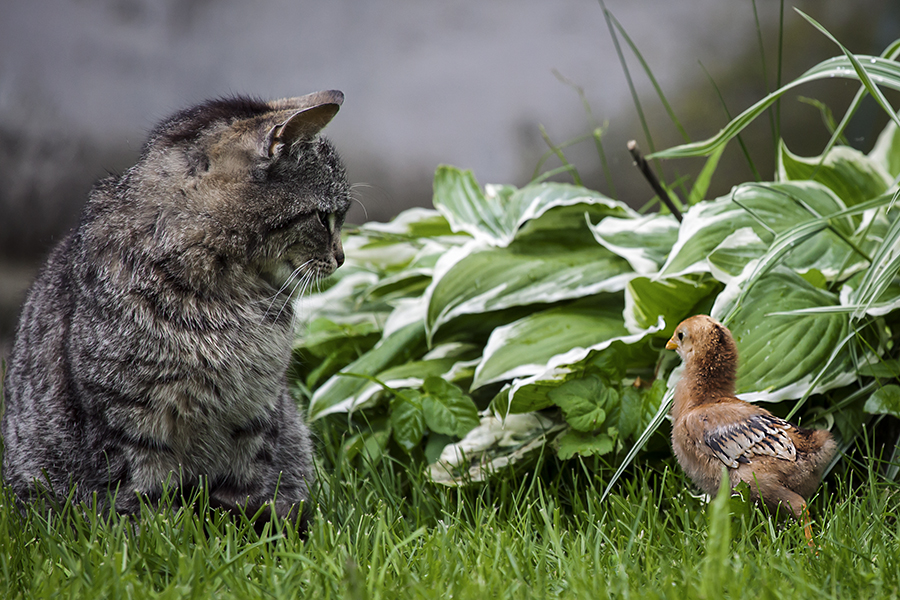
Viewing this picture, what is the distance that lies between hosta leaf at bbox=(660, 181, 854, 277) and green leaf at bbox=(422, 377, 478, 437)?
1.95 feet

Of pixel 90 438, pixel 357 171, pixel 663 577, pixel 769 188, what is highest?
pixel 357 171

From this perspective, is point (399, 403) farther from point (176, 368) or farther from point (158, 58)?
point (158, 58)

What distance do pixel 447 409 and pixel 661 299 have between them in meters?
0.58

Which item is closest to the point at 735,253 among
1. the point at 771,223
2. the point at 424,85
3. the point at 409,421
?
the point at 771,223

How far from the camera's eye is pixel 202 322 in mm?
1302

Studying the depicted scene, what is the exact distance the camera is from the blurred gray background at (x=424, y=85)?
312 centimetres

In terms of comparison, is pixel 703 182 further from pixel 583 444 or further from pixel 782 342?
pixel 583 444

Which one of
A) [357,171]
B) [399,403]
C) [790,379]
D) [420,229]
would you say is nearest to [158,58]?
[357,171]

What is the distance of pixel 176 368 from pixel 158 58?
8.12 ft

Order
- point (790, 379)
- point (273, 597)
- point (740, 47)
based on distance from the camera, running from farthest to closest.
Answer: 1. point (740, 47)
2. point (790, 379)
3. point (273, 597)

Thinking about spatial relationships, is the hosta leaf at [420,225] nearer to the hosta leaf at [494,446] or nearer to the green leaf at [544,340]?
the green leaf at [544,340]

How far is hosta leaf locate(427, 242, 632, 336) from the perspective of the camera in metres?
1.79

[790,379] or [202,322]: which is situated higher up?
[202,322]

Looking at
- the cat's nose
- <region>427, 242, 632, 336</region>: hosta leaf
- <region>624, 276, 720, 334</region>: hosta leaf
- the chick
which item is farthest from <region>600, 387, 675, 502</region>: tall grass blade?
the cat's nose
